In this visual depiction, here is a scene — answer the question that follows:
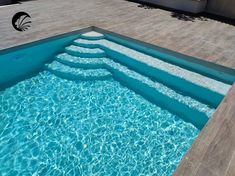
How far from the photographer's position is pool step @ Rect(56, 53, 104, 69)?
725 cm

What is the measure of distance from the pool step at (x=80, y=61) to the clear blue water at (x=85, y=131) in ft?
2.45

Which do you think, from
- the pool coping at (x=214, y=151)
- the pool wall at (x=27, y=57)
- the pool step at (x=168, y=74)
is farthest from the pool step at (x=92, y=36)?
the pool coping at (x=214, y=151)

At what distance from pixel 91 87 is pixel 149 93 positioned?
1.68 m

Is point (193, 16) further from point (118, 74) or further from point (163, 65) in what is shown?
point (118, 74)

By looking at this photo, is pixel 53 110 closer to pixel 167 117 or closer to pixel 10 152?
pixel 10 152

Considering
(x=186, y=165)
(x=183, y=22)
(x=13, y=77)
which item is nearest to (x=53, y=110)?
(x=13, y=77)

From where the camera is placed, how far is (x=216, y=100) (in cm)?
579

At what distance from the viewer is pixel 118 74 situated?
7.13 metres

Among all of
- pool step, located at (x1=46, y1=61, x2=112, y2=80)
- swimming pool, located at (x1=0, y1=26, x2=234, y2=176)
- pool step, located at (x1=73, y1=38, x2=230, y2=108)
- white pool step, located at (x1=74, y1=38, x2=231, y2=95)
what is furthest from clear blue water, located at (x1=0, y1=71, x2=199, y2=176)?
white pool step, located at (x1=74, y1=38, x2=231, y2=95)

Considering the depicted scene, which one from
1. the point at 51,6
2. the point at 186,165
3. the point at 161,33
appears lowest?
the point at 186,165

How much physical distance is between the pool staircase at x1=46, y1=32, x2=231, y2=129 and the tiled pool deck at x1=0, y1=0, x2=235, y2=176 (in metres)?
0.73

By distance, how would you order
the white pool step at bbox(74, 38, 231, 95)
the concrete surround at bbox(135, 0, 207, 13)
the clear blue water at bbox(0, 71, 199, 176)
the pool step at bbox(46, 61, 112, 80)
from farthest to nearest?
the concrete surround at bbox(135, 0, 207, 13)
the pool step at bbox(46, 61, 112, 80)
the white pool step at bbox(74, 38, 231, 95)
the clear blue water at bbox(0, 71, 199, 176)

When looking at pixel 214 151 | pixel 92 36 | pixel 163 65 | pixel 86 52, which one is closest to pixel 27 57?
pixel 86 52

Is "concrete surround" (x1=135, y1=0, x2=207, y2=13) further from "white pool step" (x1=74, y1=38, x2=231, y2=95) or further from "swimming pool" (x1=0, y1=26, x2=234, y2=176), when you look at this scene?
"white pool step" (x1=74, y1=38, x2=231, y2=95)
